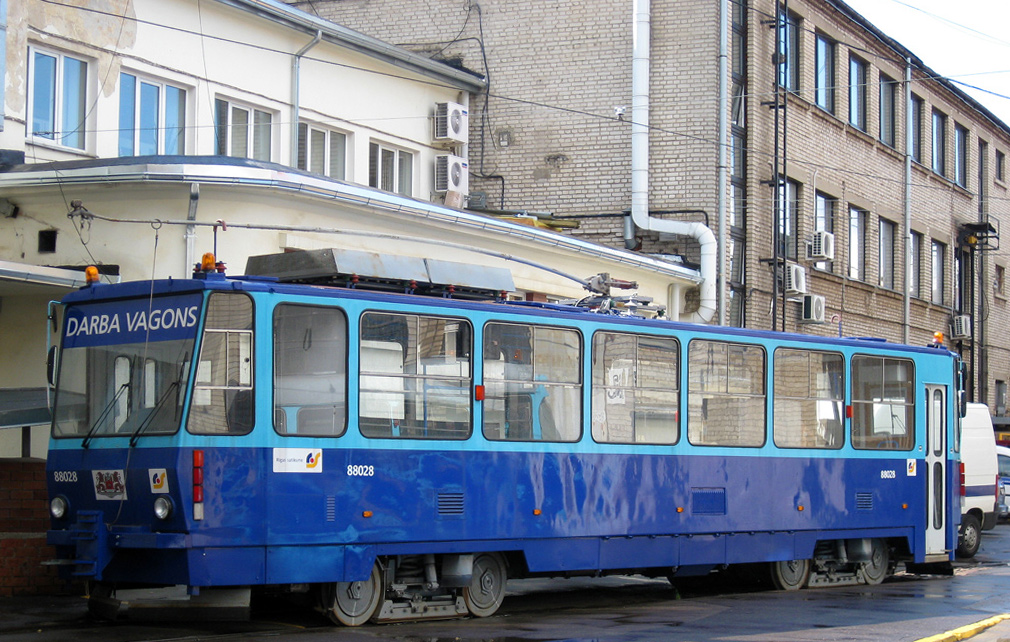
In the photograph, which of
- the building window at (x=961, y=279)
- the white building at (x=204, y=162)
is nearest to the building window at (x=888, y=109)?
the building window at (x=961, y=279)

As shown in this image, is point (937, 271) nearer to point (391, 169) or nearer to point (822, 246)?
point (822, 246)

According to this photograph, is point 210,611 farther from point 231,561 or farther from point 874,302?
point 874,302

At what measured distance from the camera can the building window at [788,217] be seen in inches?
1004

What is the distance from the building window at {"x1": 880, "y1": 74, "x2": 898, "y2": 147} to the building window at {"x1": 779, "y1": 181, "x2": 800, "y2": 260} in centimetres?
557

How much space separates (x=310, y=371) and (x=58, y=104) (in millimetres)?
7435

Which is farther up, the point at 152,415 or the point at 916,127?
the point at 916,127

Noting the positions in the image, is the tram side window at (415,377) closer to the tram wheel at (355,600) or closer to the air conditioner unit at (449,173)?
the tram wheel at (355,600)

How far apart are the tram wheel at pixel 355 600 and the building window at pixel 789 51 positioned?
1689 cm

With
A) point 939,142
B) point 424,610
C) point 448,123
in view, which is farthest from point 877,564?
point 939,142

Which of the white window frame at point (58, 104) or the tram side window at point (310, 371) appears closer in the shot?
the tram side window at point (310, 371)

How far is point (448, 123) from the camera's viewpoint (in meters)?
22.9

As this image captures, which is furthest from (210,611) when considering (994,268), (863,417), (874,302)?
(994,268)

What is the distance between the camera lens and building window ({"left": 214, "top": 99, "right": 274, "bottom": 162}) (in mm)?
18812

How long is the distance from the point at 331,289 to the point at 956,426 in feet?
31.6
